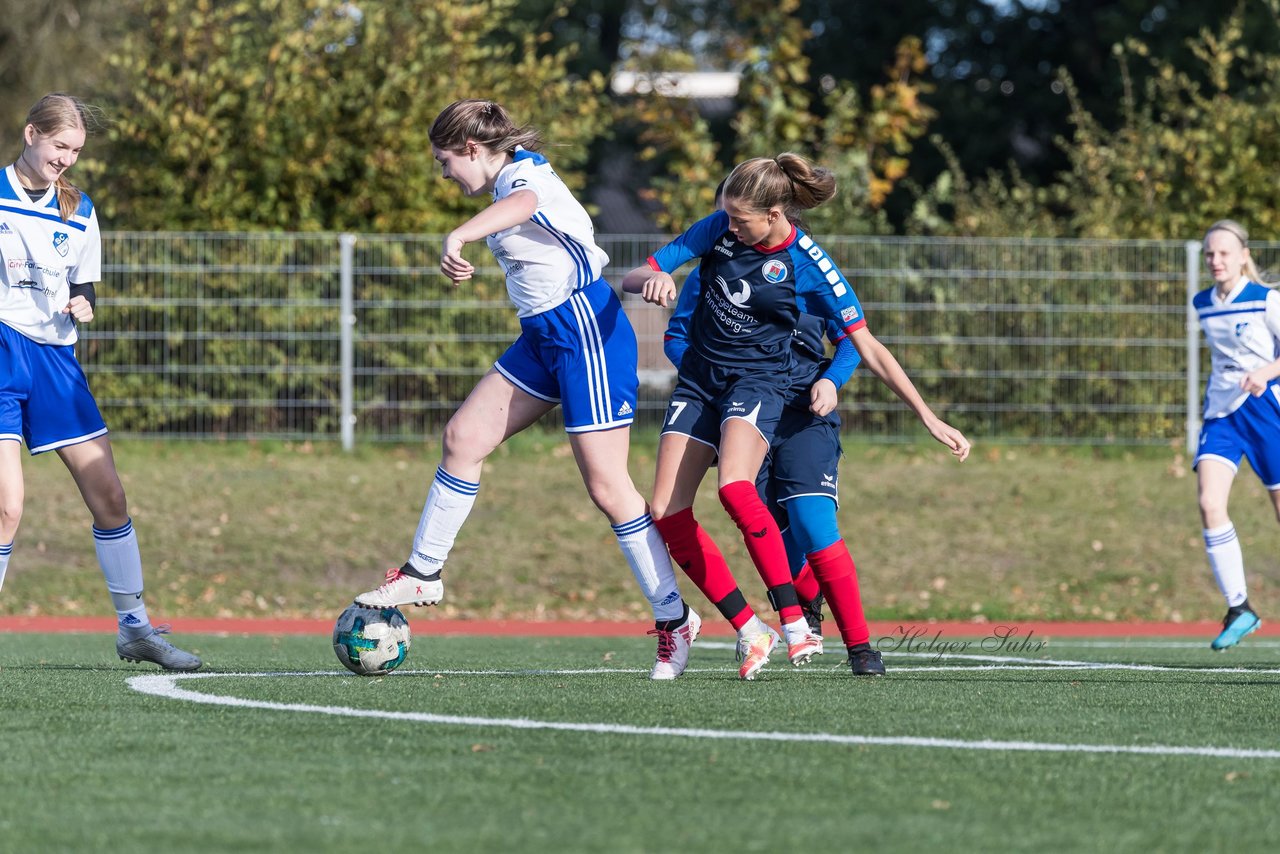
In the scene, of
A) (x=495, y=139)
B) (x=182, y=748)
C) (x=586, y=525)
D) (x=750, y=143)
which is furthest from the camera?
(x=750, y=143)

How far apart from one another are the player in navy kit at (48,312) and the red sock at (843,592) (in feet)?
8.26

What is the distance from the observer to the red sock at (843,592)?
257 inches

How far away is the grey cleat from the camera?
6672mm

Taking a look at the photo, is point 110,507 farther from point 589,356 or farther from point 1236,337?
point 1236,337

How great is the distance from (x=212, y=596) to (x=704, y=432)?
23.8 feet

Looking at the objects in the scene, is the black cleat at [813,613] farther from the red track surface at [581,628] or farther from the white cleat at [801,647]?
the red track surface at [581,628]

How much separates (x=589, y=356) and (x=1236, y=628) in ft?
13.7

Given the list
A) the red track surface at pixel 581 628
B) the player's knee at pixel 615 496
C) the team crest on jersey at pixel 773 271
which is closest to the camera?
the player's knee at pixel 615 496

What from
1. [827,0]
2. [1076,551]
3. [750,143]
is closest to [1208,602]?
[1076,551]

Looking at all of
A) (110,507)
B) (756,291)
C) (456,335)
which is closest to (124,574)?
(110,507)

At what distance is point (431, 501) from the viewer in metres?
6.35

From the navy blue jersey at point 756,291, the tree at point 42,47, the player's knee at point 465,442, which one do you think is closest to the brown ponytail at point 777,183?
the navy blue jersey at point 756,291

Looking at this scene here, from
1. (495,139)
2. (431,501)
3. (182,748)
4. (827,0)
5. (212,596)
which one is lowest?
(212,596)

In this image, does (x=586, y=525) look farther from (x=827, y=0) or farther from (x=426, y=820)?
(x=827, y=0)
